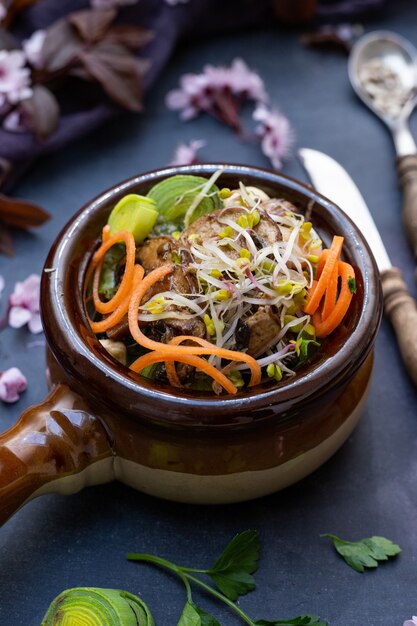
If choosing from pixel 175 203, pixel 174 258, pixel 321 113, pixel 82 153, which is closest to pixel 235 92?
pixel 321 113

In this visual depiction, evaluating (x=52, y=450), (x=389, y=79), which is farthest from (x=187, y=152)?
(x=52, y=450)

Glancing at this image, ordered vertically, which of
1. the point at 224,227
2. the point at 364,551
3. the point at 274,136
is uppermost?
the point at 224,227

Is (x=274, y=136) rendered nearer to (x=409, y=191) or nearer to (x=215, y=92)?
(x=215, y=92)

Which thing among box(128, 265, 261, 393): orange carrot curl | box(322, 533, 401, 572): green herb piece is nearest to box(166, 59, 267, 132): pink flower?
box(128, 265, 261, 393): orange carrot curl

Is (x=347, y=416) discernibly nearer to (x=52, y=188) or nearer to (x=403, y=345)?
(x=403, y=345)

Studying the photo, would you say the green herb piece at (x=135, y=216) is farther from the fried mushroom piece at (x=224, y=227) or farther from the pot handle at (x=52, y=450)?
the pot handle at (x=52, y=450)

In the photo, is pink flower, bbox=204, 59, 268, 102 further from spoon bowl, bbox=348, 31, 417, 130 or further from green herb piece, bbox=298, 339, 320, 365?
green herb piece, bbox=298, 339, 320, 365

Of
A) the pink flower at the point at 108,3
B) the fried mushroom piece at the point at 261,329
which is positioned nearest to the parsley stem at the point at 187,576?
the fried mushroom piece at the point at 261,329
